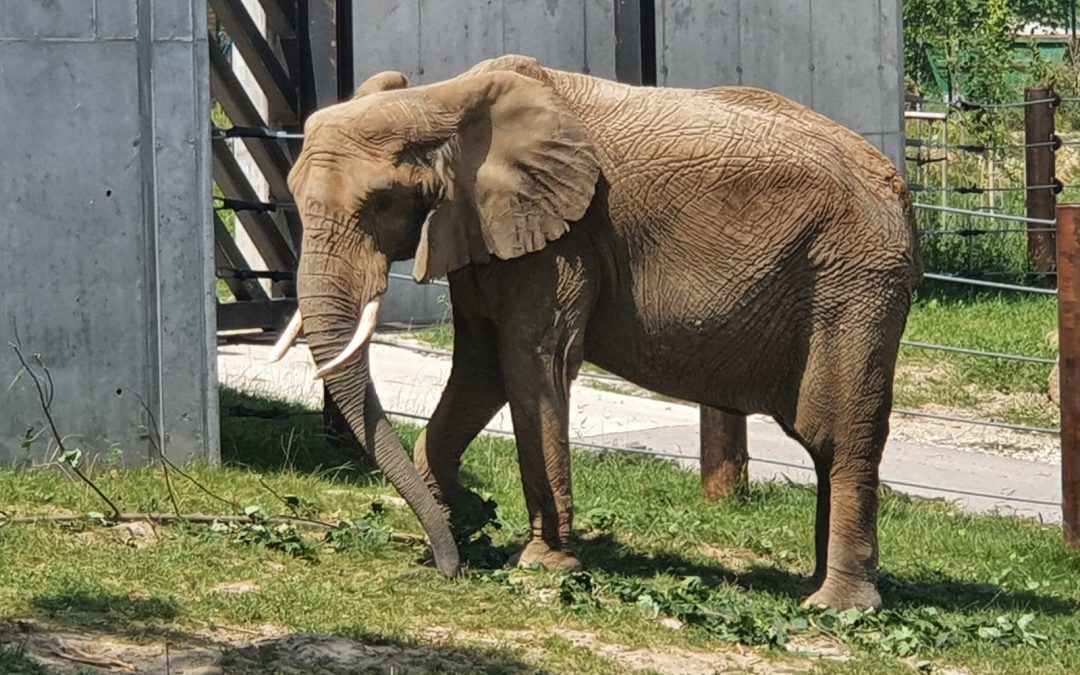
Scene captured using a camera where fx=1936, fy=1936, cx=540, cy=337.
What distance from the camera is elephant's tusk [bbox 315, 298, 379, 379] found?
6625 mm

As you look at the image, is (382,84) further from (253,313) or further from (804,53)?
(804,53)

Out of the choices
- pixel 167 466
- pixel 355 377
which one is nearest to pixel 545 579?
pixel 355 377

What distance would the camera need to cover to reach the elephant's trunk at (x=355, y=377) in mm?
6695

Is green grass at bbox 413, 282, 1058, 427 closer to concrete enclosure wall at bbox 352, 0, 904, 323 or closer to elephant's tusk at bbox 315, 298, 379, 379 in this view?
concrete enclosure wall at bbox 352, 0, 904, 323

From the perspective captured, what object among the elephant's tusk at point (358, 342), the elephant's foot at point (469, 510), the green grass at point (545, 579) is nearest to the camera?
the green grass at point (545, 579)

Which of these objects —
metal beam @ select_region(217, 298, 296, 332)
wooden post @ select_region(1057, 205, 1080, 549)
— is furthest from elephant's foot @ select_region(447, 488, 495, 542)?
metal beam @ select_region(217, 298, 296, 332)

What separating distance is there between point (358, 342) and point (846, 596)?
6.82 ft

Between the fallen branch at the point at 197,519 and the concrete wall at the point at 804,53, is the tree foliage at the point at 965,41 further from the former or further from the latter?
the fallen branch at the point at 197,519

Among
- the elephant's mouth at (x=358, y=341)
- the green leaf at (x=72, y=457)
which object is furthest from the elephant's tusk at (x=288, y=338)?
the green leaf at (x=72, y=457)

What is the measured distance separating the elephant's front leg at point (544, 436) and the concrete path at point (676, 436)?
9.44 ft

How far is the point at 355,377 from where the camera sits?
6.89 m

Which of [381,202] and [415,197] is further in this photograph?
[415,197]

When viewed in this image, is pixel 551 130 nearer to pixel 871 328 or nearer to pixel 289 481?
pixel 871 328

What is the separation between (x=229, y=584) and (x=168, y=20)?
10.2 feet
